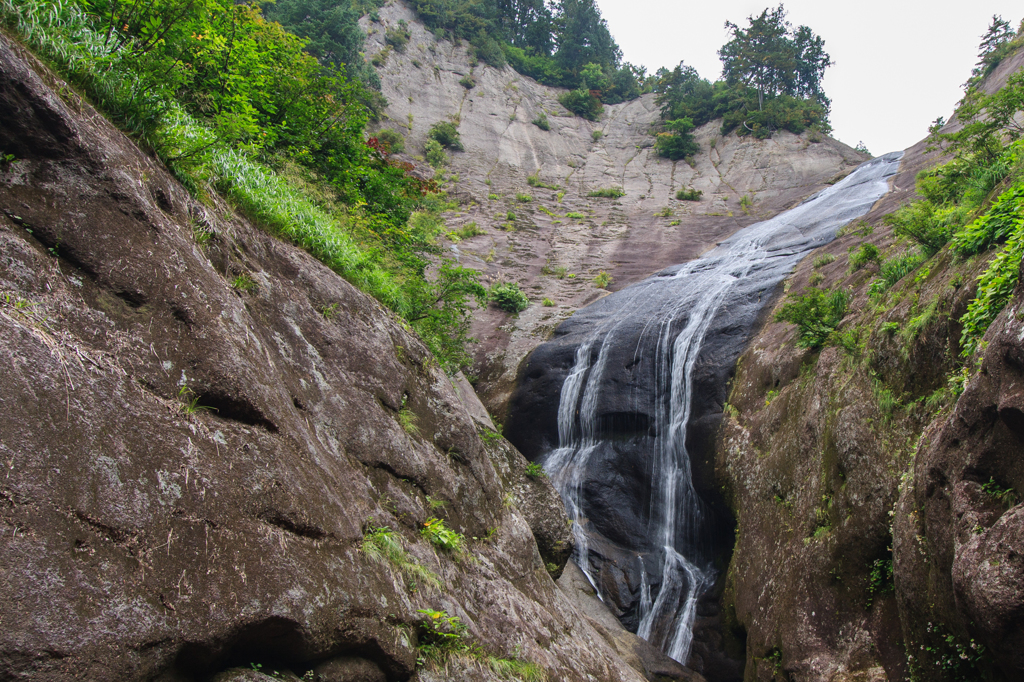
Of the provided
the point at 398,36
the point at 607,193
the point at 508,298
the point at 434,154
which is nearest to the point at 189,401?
the point at 508,298

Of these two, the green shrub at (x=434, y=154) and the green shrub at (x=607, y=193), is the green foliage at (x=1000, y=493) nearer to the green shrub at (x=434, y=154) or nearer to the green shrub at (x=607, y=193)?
the green shrub at (x=607, y=193)

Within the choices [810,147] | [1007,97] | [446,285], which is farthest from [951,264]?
[810,147]

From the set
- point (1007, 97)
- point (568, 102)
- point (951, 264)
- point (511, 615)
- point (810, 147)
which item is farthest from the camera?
point (568, 102)

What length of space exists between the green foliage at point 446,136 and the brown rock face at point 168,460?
→ 3264 centimetres

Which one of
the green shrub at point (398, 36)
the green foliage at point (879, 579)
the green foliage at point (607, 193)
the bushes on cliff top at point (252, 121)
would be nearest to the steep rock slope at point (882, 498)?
the green foliage at point (879, 579)

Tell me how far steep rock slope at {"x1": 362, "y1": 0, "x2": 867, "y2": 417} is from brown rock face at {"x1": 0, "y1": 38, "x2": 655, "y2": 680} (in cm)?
1219

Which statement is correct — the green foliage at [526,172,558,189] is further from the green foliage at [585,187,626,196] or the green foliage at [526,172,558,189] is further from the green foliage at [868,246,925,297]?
the green foliage at [868,246,925,297]

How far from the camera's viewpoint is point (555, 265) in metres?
26.6

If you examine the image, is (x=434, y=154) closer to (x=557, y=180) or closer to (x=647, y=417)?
(x=557, y=180)

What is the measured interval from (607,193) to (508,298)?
54.1 feet

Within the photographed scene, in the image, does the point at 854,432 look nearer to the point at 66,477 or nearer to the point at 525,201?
the point at 66,477

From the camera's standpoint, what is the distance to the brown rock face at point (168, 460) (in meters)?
2.62

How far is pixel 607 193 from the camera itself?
35.4m

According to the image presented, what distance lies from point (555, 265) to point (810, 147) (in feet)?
72.4
